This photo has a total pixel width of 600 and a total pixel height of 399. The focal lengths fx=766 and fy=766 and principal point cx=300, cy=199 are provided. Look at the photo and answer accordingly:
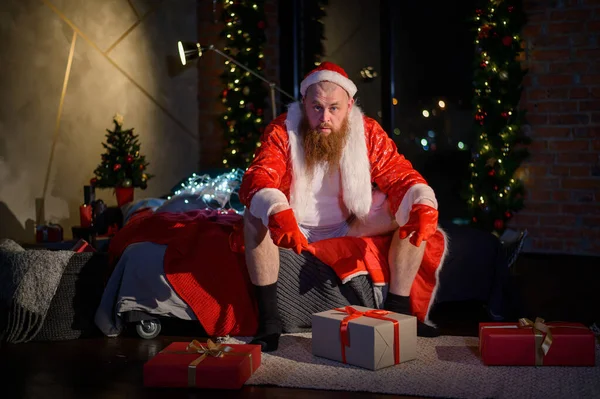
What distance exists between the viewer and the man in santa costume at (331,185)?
3051 millimetres

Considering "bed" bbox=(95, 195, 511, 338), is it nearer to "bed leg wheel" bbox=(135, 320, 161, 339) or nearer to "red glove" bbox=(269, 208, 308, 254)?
"bed leg wheel" bbox=(135, 320, 161, 339)

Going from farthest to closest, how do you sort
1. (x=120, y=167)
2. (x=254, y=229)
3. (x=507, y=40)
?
(x=507, y=40), (x=120, y=167), (x=254, y=229)

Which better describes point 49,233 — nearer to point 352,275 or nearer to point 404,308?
point 352,275

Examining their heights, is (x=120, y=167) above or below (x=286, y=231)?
above

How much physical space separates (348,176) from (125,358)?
1180 millimetres

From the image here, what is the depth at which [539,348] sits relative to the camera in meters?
2.74

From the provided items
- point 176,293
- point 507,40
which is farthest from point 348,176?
point 507,40

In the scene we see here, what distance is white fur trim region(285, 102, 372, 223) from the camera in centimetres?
328

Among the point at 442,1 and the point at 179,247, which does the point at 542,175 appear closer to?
the point at 442,1

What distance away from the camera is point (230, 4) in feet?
19.6

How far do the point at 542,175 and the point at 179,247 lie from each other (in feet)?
10.5

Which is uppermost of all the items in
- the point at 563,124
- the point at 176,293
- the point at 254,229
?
the point at 563,124

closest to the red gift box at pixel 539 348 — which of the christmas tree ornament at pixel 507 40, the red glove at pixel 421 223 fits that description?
the red glove at pixel 421 223

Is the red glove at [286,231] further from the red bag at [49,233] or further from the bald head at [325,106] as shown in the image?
the red bag at [49,233]
